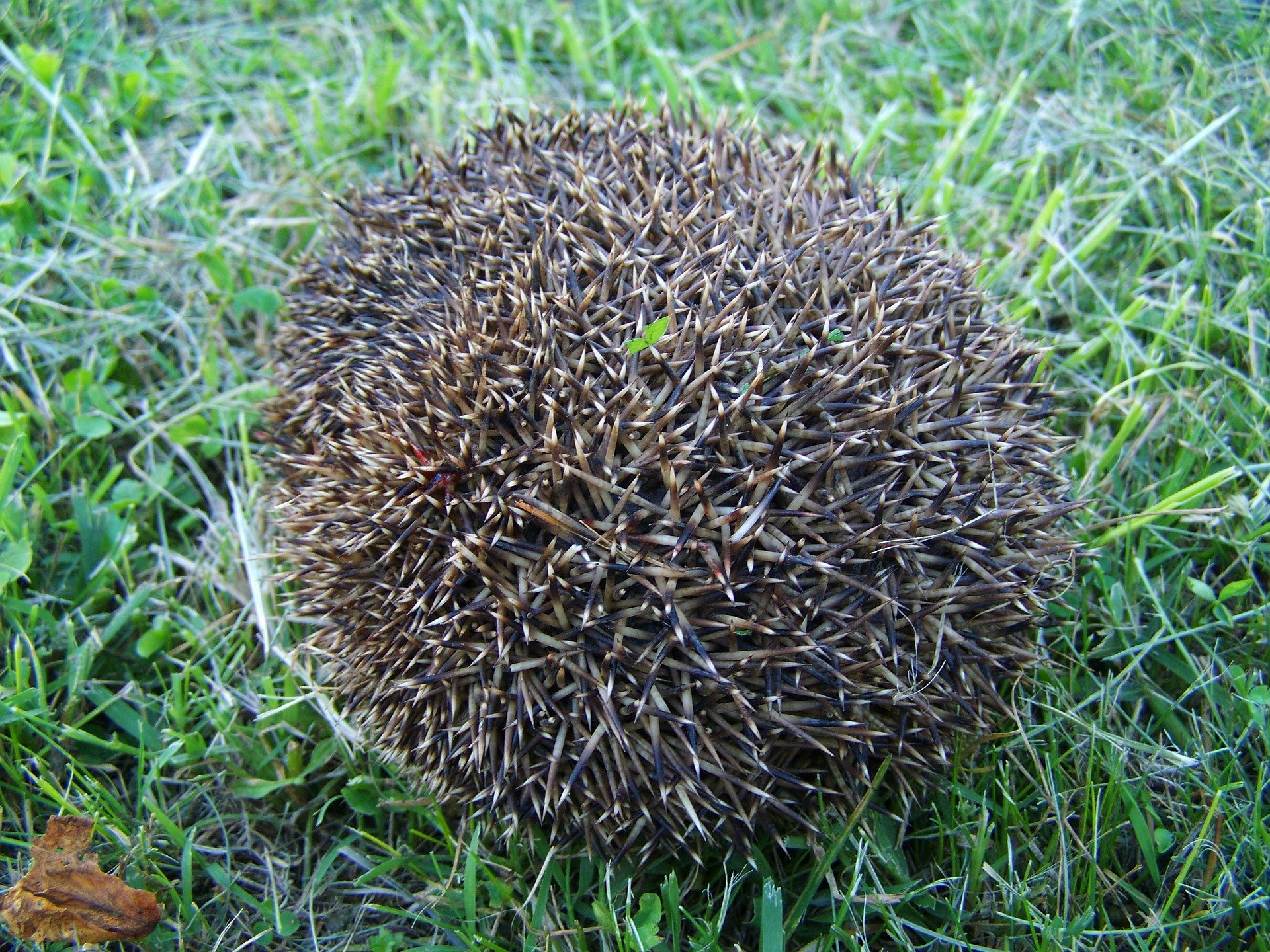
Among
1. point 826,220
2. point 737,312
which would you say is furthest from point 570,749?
point 826,220

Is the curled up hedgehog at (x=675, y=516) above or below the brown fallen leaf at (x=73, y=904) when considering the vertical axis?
above

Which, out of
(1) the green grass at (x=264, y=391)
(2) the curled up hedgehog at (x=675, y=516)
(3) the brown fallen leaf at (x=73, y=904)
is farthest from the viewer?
(1) the green grass at (x=264, y=391)

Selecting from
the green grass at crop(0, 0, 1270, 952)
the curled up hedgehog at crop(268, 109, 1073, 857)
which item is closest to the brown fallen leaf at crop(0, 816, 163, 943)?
the green grass at crop(0, 0, 1270, 952)

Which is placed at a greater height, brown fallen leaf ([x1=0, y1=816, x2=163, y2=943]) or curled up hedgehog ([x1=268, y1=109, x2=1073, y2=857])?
curled up hedgehog ([x1=268, y1=109, x2=1073, y2=857])

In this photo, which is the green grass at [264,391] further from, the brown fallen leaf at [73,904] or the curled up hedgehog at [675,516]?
the curled up hedgehog at [675,516]

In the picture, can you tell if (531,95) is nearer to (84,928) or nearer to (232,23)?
(232,23)

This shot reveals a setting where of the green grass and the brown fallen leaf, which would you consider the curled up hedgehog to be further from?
the brown fallen leaf

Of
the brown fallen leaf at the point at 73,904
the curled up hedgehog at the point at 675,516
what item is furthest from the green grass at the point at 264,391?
the curled up hedgehog at the point at 675,516
